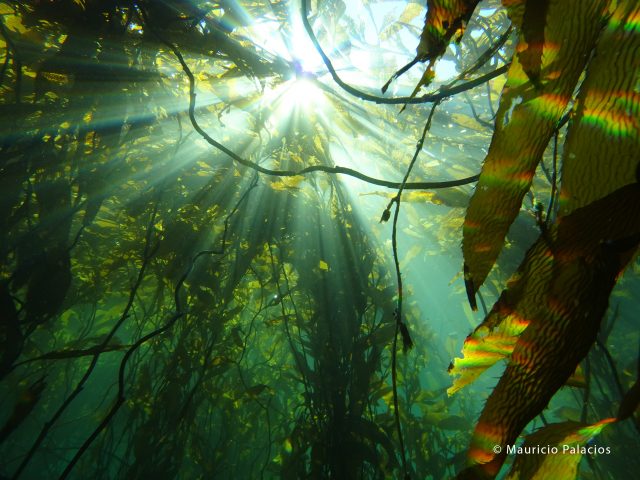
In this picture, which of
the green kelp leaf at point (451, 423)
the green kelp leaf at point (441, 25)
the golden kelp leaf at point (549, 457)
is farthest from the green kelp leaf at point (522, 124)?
the green kelp leaf at point (451, 423)

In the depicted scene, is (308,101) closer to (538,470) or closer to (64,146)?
(64,146)

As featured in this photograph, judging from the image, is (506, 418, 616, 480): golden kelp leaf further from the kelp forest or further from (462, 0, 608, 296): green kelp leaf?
(462, 0, 608, 296): green kelp leaf

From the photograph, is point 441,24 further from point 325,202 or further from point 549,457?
point 325,202

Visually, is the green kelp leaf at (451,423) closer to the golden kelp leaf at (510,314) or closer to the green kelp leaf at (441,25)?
the golden kelp leaf at (510,314)

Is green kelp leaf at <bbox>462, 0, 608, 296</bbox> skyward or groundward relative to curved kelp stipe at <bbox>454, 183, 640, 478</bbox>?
skyward

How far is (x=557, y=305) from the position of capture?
33 cm

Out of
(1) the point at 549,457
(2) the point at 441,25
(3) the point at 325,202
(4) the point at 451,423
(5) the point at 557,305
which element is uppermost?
(3) the point at 325,202

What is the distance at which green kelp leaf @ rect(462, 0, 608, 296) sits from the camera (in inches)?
15.2

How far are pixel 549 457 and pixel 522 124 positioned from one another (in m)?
0.53

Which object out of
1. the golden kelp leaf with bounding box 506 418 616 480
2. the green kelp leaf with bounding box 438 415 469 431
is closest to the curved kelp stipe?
A: the golden kelp leaf with bounding box 506 418 616 480

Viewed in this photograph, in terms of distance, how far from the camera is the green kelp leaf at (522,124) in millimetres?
386

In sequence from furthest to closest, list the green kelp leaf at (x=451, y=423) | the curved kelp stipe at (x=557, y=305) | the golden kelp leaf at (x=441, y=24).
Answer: the green kelp leaf at (x=451, y=423) → the golden kelp leaf at (x=441, y=24) → the curved kelp stipe at (x=557, y=305)

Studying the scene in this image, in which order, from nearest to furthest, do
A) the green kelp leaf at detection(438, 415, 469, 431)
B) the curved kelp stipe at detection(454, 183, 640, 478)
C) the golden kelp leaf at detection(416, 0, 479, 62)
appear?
the curved kelp stipe at detection(454, 183, 640, 478), the golden kelp leaf at detection(416, 0, 479, 62), the green kelp leaf at detection(438, 415, 469, 431)

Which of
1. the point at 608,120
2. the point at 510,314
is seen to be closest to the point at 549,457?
the point at 510,314
